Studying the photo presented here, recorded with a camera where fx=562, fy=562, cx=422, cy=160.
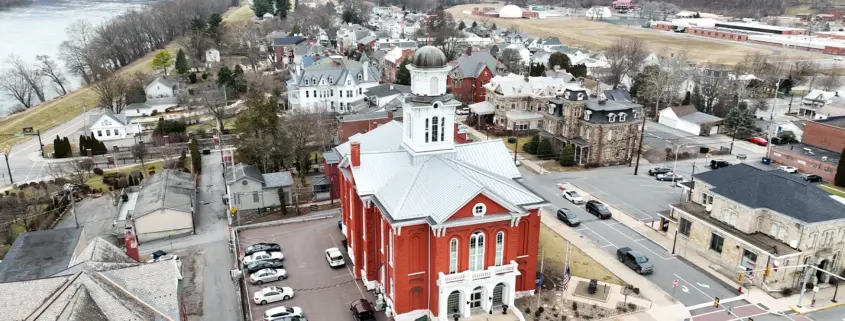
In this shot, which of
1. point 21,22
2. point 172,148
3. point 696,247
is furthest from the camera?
point 21,22

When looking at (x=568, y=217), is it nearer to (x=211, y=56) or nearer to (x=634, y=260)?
(x=634, y=260)

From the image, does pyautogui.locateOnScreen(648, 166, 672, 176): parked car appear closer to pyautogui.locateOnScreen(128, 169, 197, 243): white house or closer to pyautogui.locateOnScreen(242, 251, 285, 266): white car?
pyautogui.locateOnScreen(242, 251, 285, 266): white car

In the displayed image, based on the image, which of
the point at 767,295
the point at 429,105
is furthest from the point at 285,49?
the point at 767,295

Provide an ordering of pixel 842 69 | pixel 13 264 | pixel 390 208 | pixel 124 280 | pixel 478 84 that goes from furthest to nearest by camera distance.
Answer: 1. pixel 842 69
2. pixel 478 84
3. pixel 13 264
4. pixel 390 208
5. pixel 124 280

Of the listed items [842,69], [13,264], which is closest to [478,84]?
[13,264]

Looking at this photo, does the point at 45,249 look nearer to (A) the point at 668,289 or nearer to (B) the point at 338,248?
(B) the point at 338,248

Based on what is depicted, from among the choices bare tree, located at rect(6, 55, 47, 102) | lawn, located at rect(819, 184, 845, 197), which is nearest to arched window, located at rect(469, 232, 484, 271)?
lawn, located at rect(819, 184, 845, 197)
